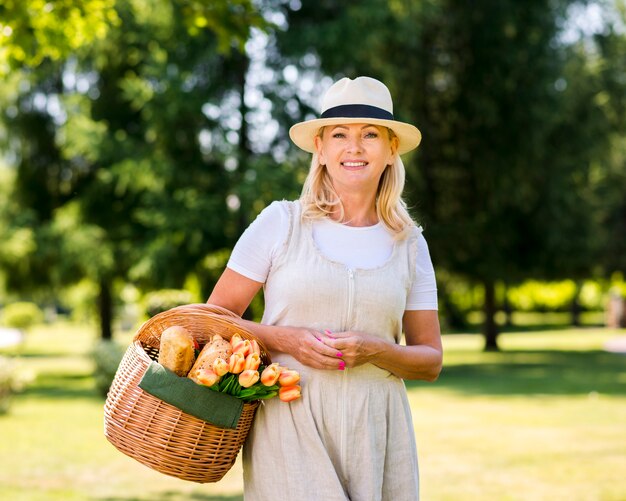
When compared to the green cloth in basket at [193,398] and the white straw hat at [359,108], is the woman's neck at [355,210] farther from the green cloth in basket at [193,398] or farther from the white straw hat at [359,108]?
the green cloth in basket at [193,398]

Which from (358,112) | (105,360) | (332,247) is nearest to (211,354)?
(332,247)

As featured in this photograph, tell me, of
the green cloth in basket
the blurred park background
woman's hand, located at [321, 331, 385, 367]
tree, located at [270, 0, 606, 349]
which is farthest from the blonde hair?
tree, located at [270, 0, 606, 349]

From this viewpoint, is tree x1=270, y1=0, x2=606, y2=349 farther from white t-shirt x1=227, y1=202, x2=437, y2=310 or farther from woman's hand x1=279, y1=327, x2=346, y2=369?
woman's hand x1=279, y1=327, x2=346, y2=369

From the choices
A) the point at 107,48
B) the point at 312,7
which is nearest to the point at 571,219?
the point at 312,7

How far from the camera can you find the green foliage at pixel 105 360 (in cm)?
1573

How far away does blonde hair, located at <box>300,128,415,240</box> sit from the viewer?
311 cm

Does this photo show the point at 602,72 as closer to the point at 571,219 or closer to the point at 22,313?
the point at 571,219

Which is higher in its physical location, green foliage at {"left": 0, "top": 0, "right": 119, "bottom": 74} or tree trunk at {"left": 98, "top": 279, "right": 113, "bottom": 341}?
green foliage at {"left": 0, "top": 0, "right": 119, "bottom": 74}

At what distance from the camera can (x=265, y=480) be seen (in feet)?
9.64

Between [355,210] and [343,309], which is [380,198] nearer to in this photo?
[355,210]

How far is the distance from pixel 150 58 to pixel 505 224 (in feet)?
34.0

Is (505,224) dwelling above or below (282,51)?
below

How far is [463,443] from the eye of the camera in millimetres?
10922

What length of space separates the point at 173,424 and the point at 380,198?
1.01 metres
